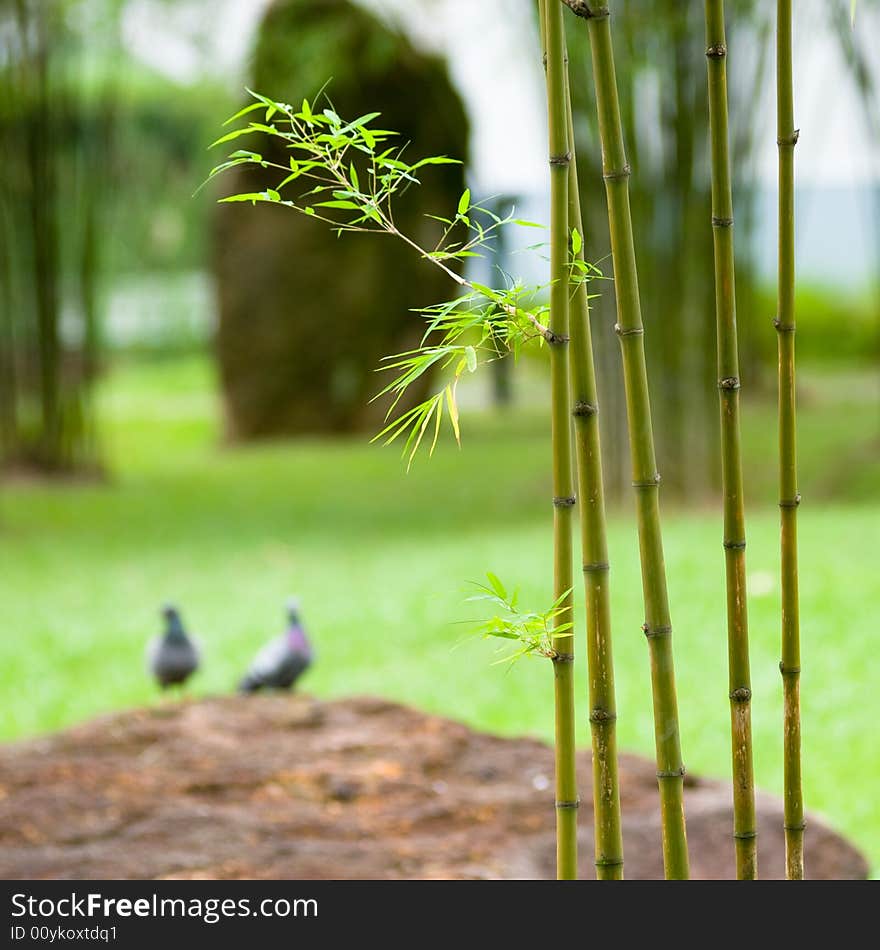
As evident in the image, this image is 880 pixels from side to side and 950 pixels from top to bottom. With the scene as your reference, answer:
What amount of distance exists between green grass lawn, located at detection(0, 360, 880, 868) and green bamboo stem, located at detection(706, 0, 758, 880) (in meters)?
0.20

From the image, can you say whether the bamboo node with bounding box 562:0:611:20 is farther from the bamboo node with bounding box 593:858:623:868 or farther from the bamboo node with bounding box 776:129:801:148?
the bamboo node with bounding box 593:858:623:868

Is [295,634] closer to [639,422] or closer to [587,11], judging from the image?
[639,422]

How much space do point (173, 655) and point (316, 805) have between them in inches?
28.7

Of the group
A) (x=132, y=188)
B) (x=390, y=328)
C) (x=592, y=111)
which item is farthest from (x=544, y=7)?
(x=132, y=188)

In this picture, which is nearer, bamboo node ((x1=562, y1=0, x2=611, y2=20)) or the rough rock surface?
bamboo node ((x1=562, y1=0, x2=611, y2=20))

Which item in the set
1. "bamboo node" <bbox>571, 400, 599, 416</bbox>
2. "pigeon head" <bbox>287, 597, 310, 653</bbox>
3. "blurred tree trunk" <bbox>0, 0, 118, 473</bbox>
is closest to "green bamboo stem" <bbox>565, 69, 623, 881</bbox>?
"bamboo node" <bbox>571, 400, 599, 416</bbox>

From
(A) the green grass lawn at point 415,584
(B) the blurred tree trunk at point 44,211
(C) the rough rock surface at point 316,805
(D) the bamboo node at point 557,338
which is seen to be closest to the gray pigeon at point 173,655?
(C) the rough rock surface at point 316,805

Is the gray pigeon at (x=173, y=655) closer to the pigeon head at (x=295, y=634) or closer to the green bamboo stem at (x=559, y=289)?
the pigeon head at (x=295, y=634)

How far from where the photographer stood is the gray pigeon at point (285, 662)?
2482mm

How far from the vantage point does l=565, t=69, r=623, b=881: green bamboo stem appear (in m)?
0.92

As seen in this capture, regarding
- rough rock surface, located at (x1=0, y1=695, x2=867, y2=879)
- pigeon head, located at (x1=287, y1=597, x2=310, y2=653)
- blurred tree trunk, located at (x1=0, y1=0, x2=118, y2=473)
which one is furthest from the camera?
blurred tree trunk, located at (x1=0, y1=0, x2=118, y2=473)

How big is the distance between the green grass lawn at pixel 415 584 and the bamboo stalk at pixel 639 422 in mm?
120

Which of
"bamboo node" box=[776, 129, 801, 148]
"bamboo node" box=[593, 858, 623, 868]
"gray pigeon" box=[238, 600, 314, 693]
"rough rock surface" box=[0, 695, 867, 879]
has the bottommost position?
"rough rock surface" box=[0, 695, 867, 879]
